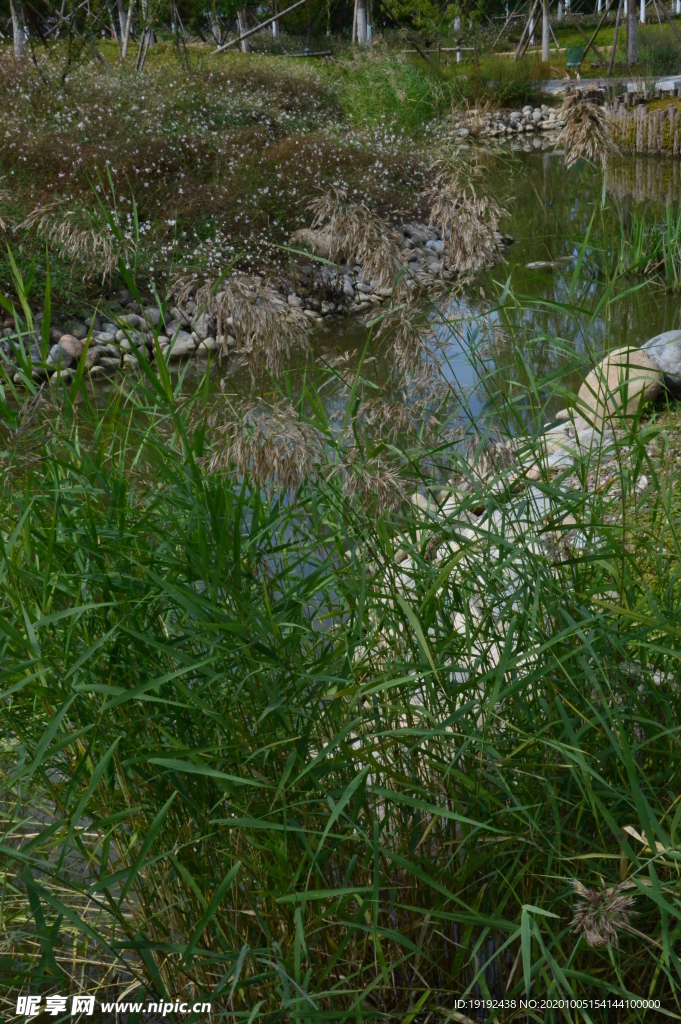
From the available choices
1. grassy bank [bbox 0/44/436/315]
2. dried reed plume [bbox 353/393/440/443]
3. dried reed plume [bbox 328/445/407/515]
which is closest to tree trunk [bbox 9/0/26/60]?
grassy bank [bbox 0/44/436/315]

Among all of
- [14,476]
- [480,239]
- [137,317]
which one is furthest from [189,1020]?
[137,317]

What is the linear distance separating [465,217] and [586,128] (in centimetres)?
29

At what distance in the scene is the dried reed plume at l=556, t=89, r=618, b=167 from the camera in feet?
5.68

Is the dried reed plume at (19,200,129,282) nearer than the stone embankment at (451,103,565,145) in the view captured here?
Yes

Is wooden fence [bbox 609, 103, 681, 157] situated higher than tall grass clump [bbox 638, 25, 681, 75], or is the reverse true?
tall grass clump [bbox 638, 25, 681, 75]

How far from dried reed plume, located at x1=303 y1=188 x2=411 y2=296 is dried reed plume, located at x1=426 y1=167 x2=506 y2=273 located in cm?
13

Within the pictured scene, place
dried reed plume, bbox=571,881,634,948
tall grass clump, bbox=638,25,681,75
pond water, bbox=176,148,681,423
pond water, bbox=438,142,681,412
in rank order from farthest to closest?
tall grass clump, bbox=638,25,681,75, pond water, bbox=438,142,681,412, pond water, bbox=176,148,681,423, dried reed plume, bbox=571,881,634,948

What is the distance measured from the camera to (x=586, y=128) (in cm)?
174

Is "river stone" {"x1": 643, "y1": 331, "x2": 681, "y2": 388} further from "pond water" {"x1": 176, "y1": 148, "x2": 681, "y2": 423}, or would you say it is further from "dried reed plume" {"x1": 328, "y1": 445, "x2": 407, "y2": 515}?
"dried reed plume" {"x1": 328, "y1": 445, "x2": 407, "y2": 515}

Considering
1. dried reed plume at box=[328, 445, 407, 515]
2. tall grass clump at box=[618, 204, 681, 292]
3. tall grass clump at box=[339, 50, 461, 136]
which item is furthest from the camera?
tall grass clump at box=[339, 50, 461, 136]

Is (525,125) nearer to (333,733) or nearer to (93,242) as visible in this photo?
(93,242)

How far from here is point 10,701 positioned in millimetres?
1608

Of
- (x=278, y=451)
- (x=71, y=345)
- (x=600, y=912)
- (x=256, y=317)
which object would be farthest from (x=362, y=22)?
(x=600, y=912)

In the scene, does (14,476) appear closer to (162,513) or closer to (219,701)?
(162,513)
